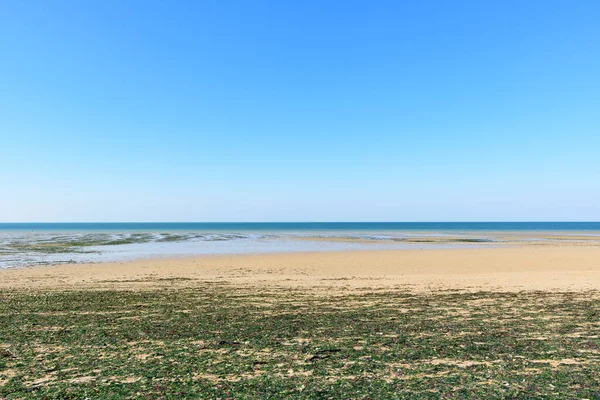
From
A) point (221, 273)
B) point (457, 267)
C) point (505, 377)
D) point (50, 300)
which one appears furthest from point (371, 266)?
point (505, 377)

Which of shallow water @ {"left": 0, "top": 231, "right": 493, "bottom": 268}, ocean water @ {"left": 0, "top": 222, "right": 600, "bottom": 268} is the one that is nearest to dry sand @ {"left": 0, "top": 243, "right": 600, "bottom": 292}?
shallow water @ {"left": 0, "top": 231, "right": 493, "bottom": 268}

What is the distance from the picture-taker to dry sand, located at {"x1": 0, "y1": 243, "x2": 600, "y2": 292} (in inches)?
863

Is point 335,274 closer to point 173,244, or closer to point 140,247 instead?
point 140,247

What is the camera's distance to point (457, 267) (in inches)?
1308

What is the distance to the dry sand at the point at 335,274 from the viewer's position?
2192 cm

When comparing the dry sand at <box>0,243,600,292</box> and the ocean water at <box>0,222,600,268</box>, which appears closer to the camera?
the dry sand at <box>0,243,600,292</box>

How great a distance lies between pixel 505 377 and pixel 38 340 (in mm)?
11712

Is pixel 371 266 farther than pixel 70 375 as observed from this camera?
Yes

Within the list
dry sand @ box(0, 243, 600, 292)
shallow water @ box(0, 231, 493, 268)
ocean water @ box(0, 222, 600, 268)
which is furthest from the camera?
ocean water @ box(0, 222, 600, 268)

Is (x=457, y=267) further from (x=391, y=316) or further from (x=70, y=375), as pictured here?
(x=70, y=375)

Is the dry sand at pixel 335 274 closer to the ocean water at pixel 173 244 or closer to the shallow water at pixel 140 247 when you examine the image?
the shallow water at pixel 140 247

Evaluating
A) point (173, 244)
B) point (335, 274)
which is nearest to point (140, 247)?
point (173, 244)

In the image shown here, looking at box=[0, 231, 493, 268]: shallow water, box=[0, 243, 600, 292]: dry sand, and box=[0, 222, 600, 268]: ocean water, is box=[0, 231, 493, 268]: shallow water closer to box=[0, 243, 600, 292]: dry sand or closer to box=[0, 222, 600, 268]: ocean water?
box=[0, 222, 600, 268]: ocean water

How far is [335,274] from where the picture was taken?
2842 cm
